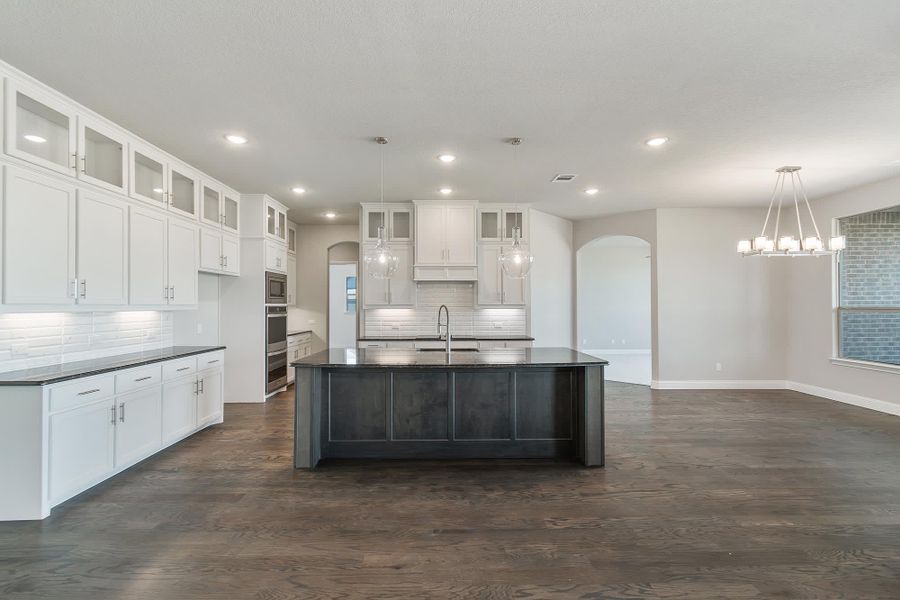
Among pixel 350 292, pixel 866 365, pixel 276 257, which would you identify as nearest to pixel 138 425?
pixel 276 257

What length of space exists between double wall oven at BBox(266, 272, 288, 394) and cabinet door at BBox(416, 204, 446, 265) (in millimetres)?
2077

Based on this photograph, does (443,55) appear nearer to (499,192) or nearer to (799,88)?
(799,88)

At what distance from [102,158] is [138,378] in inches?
70.0

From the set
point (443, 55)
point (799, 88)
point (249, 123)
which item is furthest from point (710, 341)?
point (249, 123)

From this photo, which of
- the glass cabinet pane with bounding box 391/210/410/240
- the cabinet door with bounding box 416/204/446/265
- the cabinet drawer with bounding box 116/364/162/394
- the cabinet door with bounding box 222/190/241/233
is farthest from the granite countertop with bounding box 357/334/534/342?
the cabinet drawer with bounding box 116/364/162/394

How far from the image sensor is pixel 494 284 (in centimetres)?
667

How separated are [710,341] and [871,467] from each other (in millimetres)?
3456

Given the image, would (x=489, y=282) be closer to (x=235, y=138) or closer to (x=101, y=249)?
(x=235, y=138)

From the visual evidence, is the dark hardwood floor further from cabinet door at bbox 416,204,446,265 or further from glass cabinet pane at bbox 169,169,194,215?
cabinet door at bbox 416,204,446,265

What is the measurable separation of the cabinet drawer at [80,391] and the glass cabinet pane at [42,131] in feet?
5.04

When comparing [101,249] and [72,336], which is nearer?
[101,249]

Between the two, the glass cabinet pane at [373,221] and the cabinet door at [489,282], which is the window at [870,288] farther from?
the glass cabinet pane at [373,221]

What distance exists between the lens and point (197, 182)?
4980 millimetres

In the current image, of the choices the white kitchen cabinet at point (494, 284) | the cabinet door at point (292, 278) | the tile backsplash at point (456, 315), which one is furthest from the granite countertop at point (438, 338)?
the cabinet door at point (292, 278)
